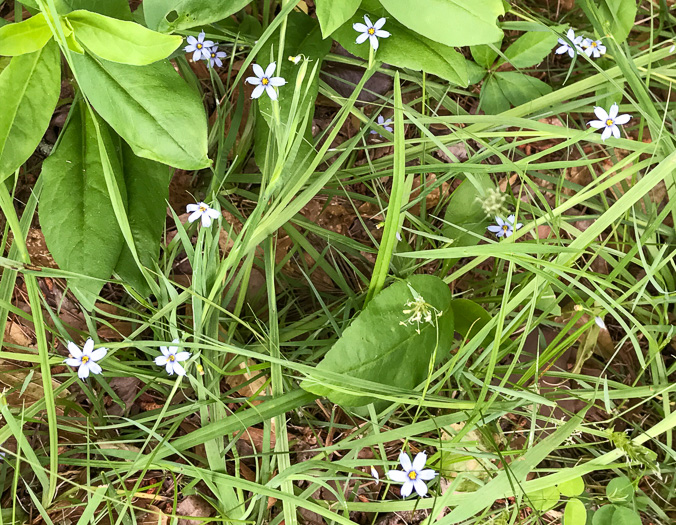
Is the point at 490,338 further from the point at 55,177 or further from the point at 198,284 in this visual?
the point at 55,177

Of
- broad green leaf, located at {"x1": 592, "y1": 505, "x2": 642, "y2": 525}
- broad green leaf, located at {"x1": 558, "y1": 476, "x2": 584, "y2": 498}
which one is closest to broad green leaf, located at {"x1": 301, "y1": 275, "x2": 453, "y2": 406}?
broad green leaf, located at {"x1": 558, "y1": 476, "x2": 584, "y2": 498}

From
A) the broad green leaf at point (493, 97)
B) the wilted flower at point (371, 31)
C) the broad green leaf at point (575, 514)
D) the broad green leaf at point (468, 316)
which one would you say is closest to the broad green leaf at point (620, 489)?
the broad green leaf at point (575, 514)

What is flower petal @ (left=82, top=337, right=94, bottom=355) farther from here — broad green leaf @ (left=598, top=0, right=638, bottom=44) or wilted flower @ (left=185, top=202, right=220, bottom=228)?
broad green leaf @ (left=598, top=0, right=638, bottom=44)

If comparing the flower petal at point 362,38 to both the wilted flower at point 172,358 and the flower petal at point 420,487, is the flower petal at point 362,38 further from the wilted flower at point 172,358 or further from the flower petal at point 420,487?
the flower petal at point 420,487

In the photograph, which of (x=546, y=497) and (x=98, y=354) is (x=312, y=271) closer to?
(x=98, y=354)

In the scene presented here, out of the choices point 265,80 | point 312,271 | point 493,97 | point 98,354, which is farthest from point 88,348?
point 493,97

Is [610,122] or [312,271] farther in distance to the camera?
[312,271]
